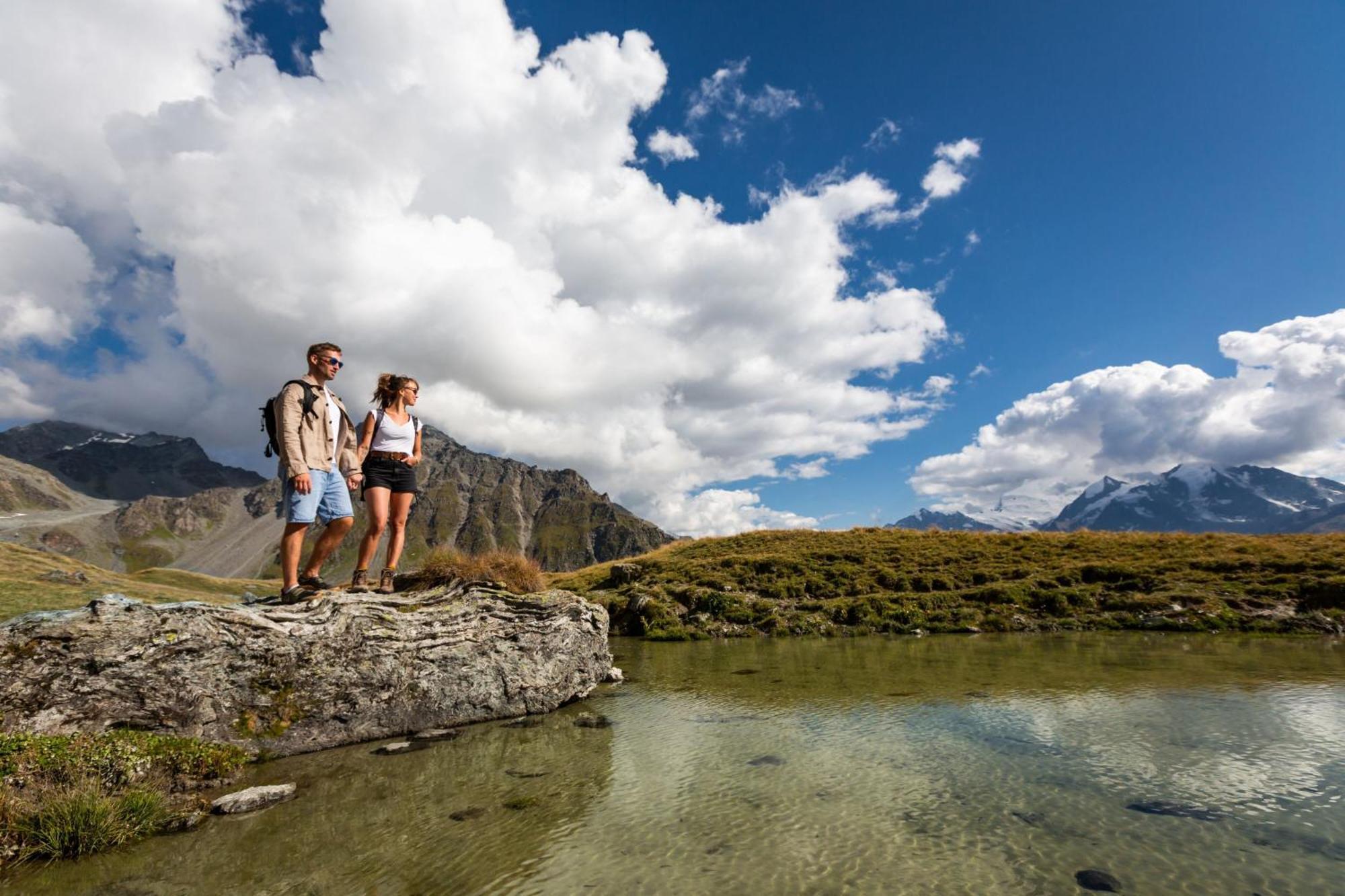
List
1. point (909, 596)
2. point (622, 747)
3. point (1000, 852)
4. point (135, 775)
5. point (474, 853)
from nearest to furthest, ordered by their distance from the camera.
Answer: point (1000, 852) < point (474, 853) < point (135, 775) < point (622, 747) < point (909, 596)

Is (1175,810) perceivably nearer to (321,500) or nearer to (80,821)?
(80,821)

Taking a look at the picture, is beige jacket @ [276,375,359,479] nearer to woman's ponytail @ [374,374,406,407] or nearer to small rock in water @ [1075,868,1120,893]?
woman's ponytail @ [374,374,406,407]

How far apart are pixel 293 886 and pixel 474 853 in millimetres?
2098

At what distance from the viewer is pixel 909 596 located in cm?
3575

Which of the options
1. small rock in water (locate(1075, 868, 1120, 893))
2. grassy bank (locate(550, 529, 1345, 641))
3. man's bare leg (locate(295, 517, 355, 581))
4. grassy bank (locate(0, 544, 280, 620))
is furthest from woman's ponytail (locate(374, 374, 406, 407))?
grassy bank (locate(550, 529, 1345, 641))

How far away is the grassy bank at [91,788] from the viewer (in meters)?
8.00

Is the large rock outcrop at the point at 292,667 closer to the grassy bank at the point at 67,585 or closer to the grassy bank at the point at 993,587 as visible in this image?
the grassy bank at the point at 67,585

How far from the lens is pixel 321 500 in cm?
1220

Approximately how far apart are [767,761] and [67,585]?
36.5 meters

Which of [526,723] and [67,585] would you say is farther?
[67,585]

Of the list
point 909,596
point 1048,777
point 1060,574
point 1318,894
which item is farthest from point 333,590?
point 1060,574

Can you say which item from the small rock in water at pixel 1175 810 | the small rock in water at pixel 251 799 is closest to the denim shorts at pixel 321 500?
the small rock in water at pixel 251 799

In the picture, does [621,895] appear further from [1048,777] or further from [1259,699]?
[1259,699]

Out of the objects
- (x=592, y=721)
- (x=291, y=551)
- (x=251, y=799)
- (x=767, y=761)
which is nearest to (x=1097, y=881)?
(x=767, y=761)
